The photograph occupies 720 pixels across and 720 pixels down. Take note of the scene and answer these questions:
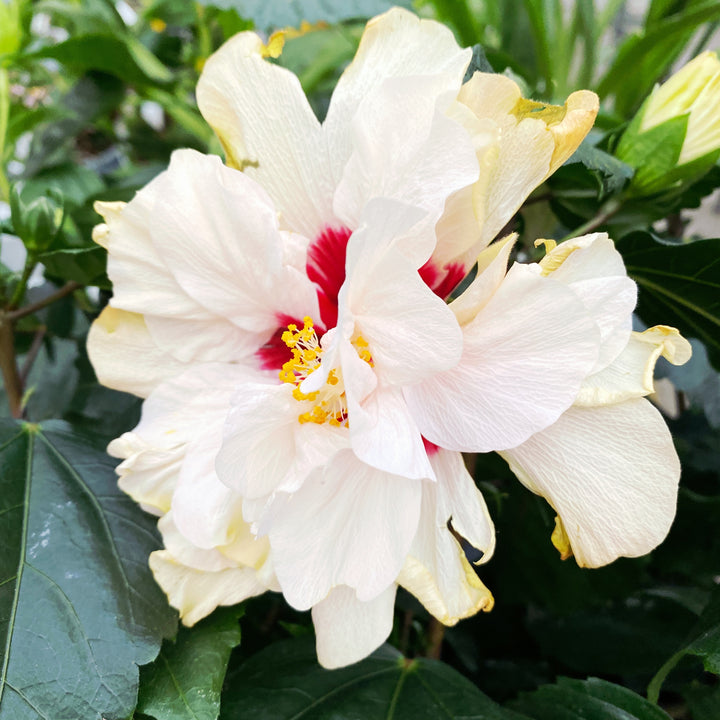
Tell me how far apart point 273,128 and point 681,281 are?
31cm

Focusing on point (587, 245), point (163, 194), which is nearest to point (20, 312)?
point (163, 194)

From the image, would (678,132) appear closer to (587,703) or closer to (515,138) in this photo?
(515,138)

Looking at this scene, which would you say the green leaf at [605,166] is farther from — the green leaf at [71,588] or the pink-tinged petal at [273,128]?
the green leaf at [71,588]

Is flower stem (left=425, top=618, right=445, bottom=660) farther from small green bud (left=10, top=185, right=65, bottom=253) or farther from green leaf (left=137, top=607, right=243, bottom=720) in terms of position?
small green bud (left=10, top=185, right=65, bottom=253)

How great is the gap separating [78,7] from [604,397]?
85 centimetres

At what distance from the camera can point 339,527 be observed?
38 cm

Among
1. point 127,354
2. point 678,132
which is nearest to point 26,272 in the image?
point 127,354

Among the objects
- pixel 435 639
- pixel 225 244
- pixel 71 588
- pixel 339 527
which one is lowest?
pixel 435 639

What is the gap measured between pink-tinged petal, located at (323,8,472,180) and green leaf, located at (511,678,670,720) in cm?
39

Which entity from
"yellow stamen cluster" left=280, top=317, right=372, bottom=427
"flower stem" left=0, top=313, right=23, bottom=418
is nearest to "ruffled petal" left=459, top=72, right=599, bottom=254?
"yellow stamen cluster" left=280, top=317, right=372, bottom=427

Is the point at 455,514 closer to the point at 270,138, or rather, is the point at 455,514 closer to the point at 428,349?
the point at 428,349

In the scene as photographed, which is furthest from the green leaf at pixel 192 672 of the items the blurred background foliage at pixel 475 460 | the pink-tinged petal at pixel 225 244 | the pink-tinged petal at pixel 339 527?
the pink-tinged petal at pixel 225 244

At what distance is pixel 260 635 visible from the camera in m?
0.67

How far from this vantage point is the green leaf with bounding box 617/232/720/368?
473mm
